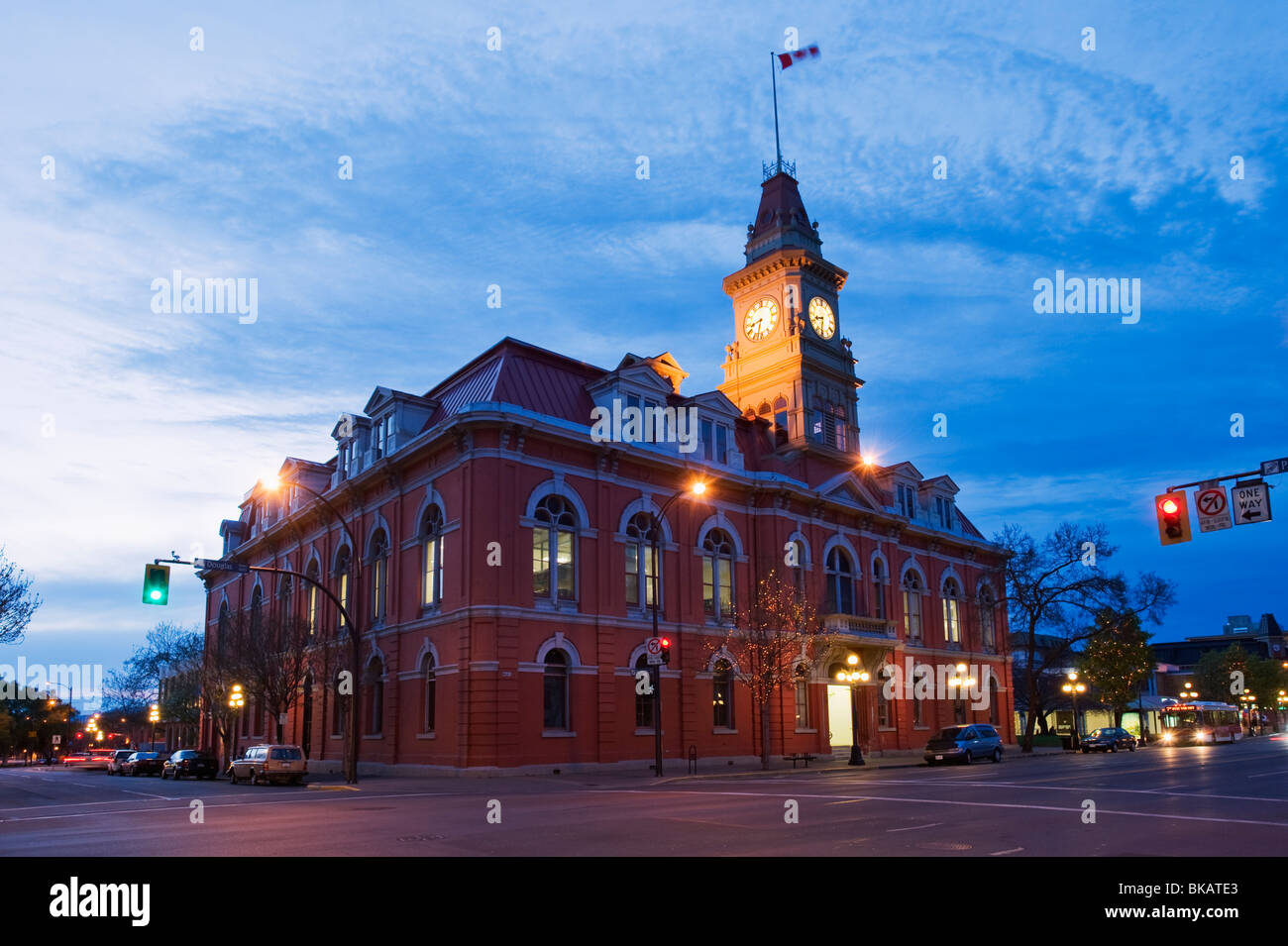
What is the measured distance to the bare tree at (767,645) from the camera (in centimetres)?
3966

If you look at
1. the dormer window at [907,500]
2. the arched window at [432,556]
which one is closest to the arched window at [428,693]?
the arched window at [432,556]

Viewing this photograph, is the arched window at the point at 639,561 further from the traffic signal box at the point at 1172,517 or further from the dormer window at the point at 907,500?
the traffic signal box at the point at 1172,517

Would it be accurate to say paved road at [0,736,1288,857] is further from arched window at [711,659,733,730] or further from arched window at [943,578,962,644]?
arched window at [943,578,962,644]

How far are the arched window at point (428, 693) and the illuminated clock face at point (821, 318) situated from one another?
108ft

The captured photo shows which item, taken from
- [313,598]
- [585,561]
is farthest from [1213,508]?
[313,598]

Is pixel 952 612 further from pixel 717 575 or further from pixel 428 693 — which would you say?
pixel 428 693

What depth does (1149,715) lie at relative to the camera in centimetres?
10212

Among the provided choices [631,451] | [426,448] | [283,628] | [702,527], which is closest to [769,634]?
[702,527]

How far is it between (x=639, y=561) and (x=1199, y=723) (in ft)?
263

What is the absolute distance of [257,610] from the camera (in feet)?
161

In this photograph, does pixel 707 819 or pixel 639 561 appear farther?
pixel 639 561
